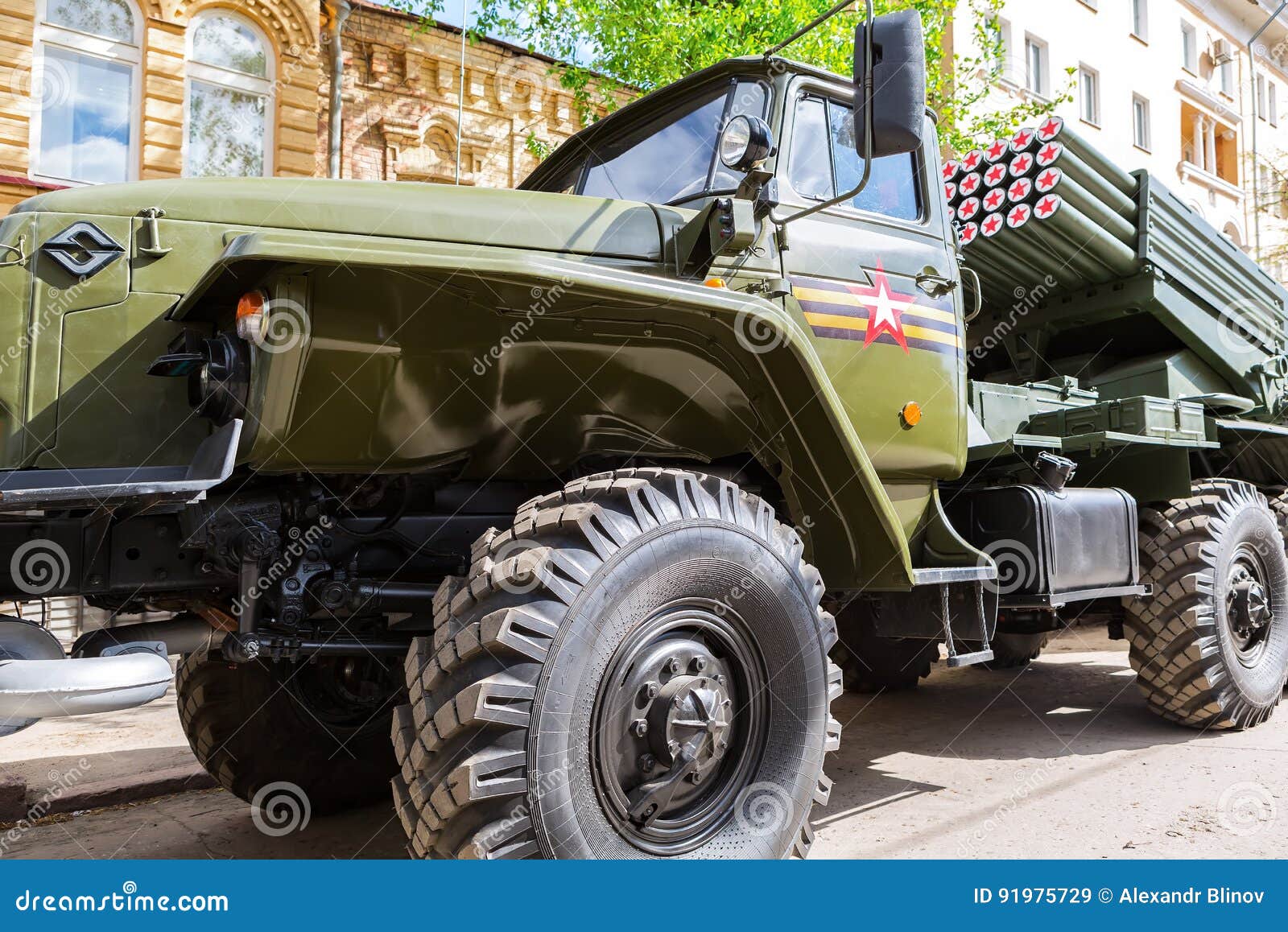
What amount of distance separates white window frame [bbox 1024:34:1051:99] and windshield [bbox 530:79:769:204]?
735 inches

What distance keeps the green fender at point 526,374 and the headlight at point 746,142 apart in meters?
0.49

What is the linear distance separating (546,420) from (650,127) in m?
1.46

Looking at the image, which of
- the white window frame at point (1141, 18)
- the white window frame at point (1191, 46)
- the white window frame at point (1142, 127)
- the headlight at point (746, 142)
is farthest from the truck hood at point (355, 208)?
the white window frame at point (1191, 46)

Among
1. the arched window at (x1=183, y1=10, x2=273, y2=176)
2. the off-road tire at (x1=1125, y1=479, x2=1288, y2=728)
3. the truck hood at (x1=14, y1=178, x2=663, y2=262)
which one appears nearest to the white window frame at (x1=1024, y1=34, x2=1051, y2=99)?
the arched window at (x1=183, y1=10, x2=273, y2=176)

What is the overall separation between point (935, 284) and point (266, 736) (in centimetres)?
319

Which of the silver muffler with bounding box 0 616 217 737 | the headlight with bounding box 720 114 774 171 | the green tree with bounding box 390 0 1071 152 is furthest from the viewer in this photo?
the green tree with bounding box 390 0 1071 152

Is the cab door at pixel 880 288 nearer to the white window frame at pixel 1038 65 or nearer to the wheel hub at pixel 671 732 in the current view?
the wheel hub at pixel 671 732

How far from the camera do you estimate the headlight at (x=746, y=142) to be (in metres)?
3.05

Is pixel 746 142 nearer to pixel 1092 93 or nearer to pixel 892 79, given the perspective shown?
pixel 892 79

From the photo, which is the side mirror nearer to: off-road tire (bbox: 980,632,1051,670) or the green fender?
the green fender

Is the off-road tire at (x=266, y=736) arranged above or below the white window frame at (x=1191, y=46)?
below

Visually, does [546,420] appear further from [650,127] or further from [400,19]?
[400,19]

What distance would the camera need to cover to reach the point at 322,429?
2.77 metres

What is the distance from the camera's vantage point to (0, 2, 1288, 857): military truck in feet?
8.06
